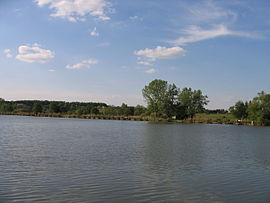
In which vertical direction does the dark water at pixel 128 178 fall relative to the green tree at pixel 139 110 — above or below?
below

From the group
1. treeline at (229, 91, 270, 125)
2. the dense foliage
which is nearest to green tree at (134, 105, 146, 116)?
the dense foliage

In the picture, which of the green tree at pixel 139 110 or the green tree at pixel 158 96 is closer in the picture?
the green tree at pixel 158 96

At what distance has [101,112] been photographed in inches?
4833

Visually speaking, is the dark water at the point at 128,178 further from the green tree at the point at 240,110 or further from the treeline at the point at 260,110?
the green tree at the point at 240,110

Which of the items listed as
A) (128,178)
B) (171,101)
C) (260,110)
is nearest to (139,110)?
(171,101)

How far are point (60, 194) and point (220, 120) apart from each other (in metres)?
84.0

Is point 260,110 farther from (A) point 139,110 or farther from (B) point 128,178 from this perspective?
(B) point 128,178

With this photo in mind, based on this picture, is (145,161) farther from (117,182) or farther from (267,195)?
(267,195)

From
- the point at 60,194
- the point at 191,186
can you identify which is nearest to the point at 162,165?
the point at 191,186

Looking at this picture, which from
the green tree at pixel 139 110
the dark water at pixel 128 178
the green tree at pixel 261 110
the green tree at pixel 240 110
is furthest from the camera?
the green tree at pixel 139 110

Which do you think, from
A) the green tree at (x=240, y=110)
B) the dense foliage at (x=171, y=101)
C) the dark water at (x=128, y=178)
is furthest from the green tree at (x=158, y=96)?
the dark water at (x=128, y=178)

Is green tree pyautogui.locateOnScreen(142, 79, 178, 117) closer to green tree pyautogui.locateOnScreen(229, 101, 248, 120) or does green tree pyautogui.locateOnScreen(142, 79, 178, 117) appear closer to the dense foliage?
the dense foliage

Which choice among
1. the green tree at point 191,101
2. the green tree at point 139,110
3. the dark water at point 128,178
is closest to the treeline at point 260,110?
the green tree at point 191,101

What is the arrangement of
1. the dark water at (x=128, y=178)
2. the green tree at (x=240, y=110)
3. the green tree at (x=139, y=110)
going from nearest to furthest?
the dark water at (x=128, y=178), the green tree at (x=240, y=110), the green tree at (x=139, y=110)
